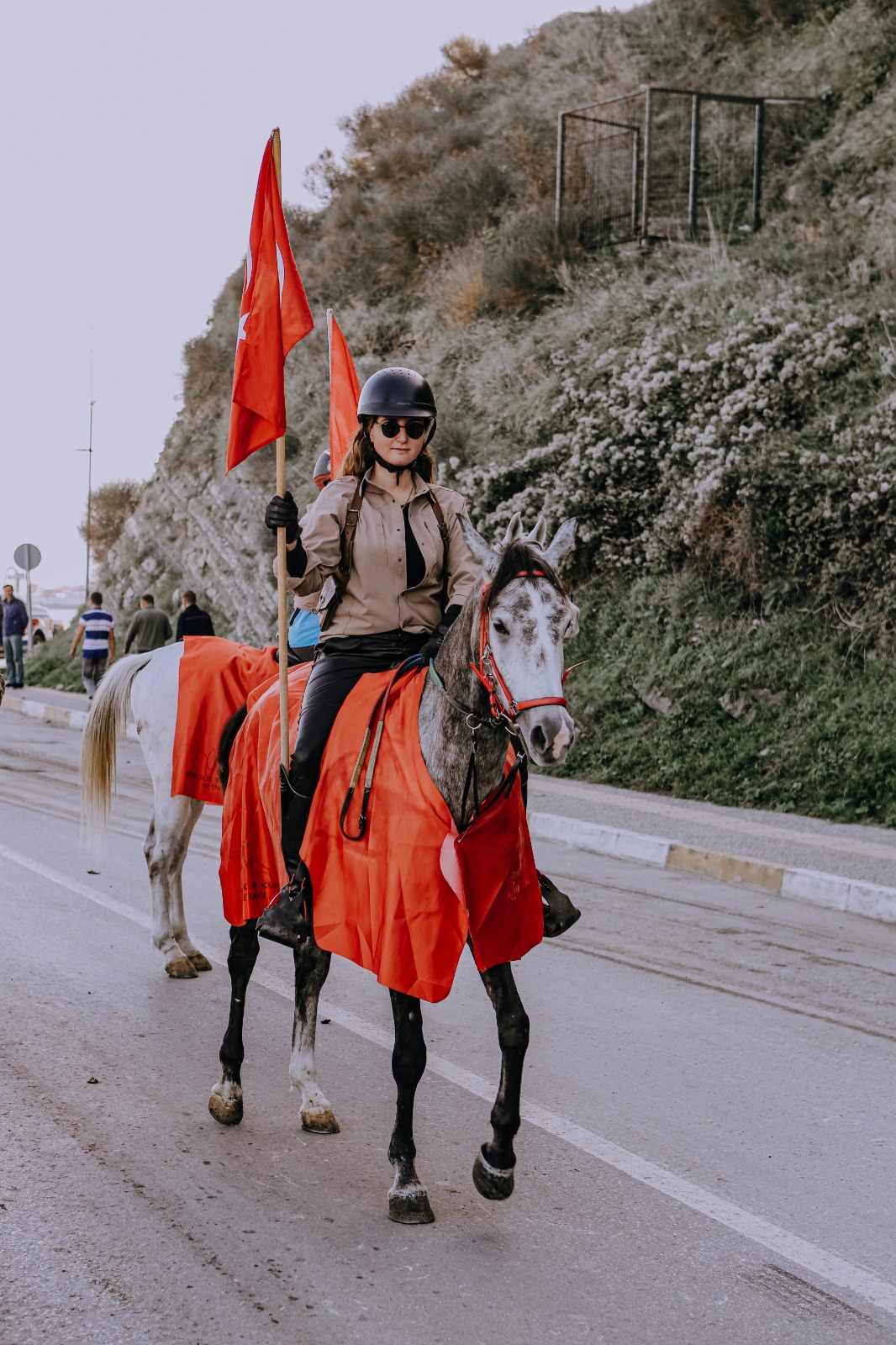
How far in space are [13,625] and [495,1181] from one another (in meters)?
22.5

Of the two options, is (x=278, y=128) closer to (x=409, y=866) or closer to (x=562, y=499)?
(x=409, y=866)

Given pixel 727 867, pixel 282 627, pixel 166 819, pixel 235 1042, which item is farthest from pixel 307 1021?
pixel 727 867

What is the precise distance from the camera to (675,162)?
842 inches

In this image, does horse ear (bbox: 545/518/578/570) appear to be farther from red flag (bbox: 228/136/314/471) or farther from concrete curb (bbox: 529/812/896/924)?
concrete curb (bbox: 529/812/896/924)

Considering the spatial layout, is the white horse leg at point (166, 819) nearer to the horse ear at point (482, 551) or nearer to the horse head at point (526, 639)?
the horse ear at point (482, 551)

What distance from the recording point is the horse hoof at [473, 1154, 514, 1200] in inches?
152

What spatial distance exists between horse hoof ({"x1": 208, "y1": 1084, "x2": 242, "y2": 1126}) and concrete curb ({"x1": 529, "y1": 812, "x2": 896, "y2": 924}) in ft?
16.9

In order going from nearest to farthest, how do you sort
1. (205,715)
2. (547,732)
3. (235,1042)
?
(547,732) < (235,1042) < (205,715)

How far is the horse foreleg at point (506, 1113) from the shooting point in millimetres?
3834

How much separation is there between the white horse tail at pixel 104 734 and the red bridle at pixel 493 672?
3732 millimetres

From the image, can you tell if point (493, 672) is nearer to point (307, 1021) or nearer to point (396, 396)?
point (396, 396)

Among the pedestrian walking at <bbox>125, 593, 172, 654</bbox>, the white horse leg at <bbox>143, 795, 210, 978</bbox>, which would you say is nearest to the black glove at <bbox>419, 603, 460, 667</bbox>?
the white horse leg at <bbox>143, 795, 210, 978</bbox>

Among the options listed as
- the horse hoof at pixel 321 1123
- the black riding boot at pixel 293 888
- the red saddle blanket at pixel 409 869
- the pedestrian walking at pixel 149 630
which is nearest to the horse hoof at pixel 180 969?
the horse hoof at pixel 321 1123

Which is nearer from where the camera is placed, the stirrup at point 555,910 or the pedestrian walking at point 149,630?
the stirrup at point 555,910
